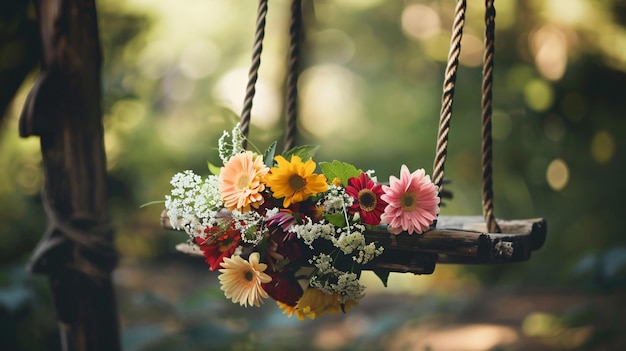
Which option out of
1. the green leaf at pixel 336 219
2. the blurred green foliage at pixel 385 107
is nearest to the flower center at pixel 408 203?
the green leaf at pixel 336 219

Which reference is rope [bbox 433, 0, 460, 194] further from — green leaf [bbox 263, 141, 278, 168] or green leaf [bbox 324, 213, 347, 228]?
green leaf [bbox 263, 141, 278, 168]

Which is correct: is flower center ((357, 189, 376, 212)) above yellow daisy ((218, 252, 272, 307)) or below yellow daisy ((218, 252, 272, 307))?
above

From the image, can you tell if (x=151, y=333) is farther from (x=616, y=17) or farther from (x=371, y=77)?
(x=616, y=17)

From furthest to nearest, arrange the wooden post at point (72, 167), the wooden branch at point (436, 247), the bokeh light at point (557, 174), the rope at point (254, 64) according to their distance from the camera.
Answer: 1. the bokeh light at point (557, 174)
2. the wooden post at point (72, 167)
3. the rope at point (254, 64)
4. the wooden branch at point (436, 247)

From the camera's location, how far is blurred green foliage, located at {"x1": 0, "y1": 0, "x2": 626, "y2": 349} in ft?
15.7

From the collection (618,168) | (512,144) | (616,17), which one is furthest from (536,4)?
(618,168)

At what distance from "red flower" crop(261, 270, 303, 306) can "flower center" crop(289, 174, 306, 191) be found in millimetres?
195

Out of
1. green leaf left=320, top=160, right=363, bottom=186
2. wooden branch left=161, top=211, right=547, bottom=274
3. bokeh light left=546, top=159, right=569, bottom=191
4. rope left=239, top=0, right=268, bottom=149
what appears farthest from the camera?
bokeh light left=546, top=159, right=569, bottom=191

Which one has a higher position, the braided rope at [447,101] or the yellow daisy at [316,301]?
the braided rope at [447,101]

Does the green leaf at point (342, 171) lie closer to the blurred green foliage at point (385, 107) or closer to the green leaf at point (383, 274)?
the green leaf at point (383, 274)

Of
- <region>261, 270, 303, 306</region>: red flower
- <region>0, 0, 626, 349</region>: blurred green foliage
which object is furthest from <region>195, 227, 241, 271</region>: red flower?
<region>0, 0, 626, 349</region>: blurred green foliage

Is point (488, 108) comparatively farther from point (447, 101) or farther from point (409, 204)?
point (409, 204)

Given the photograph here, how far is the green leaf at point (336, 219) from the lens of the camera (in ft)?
4.18

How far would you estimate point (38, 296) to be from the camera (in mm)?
3340
